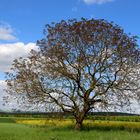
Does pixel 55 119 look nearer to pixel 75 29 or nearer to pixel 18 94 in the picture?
pixel 18 94

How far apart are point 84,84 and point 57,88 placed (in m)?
2.76

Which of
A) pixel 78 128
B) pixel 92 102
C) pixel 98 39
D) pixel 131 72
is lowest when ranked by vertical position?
pixel 78 128

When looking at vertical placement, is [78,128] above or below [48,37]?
below

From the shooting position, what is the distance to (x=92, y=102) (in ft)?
128

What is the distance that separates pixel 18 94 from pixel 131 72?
11592 millimetres

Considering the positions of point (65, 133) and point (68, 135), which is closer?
point (68, 135)

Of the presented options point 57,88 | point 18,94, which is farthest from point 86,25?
point 18,94

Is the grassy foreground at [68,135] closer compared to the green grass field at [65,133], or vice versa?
the grassy foreground at [68,135]

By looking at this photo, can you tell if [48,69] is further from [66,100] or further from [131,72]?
[131,72]

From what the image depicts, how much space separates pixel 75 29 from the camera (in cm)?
3891

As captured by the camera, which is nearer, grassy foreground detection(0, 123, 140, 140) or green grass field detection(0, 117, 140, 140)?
grassy foreground detection(0, 123, 140, 140)

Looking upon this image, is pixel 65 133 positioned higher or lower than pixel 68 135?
higher

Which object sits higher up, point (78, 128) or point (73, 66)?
point (73, 66)

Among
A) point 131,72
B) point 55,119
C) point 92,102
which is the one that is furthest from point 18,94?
point 131,72
